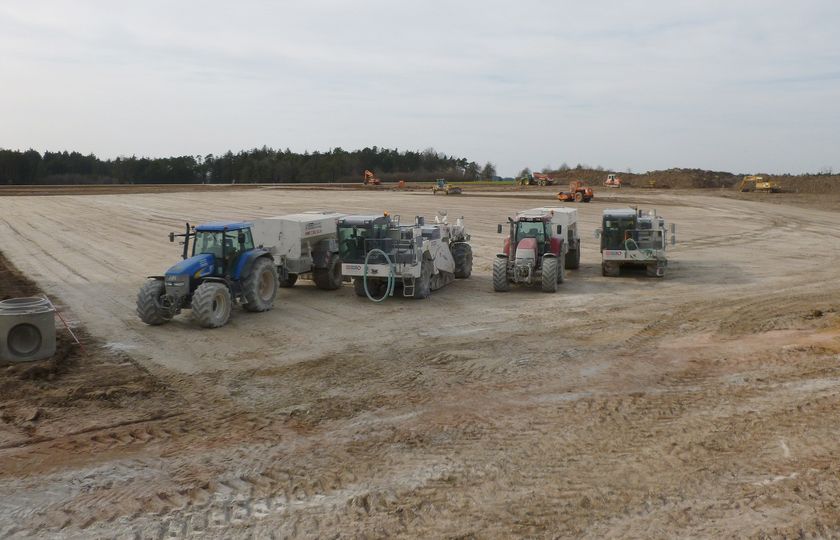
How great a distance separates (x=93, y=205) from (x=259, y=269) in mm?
45937

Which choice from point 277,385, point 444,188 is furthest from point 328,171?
point 277,385

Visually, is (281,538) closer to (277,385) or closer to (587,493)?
(587,493)

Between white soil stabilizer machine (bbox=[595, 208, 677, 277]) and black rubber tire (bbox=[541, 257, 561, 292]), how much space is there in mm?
3154

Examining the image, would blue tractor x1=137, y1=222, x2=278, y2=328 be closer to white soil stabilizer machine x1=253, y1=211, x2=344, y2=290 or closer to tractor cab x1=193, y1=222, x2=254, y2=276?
tractor cab x1=193, y1=222, x2=254, y2=276

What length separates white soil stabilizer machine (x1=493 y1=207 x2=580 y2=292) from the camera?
68.2 feet

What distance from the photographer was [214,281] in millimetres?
16828

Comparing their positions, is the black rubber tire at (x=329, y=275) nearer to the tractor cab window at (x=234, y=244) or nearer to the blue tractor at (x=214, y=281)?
the blue tractor at (x=214, y=281)

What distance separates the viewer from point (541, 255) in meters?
21.9

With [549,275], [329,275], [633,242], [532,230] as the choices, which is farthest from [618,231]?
[329,275]

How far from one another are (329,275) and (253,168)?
110827 mm

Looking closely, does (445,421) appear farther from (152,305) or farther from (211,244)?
(211,244)

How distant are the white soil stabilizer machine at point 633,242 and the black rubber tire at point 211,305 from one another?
11709mm

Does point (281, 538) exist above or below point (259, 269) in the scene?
below

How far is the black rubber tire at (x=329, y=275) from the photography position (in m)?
21.2
